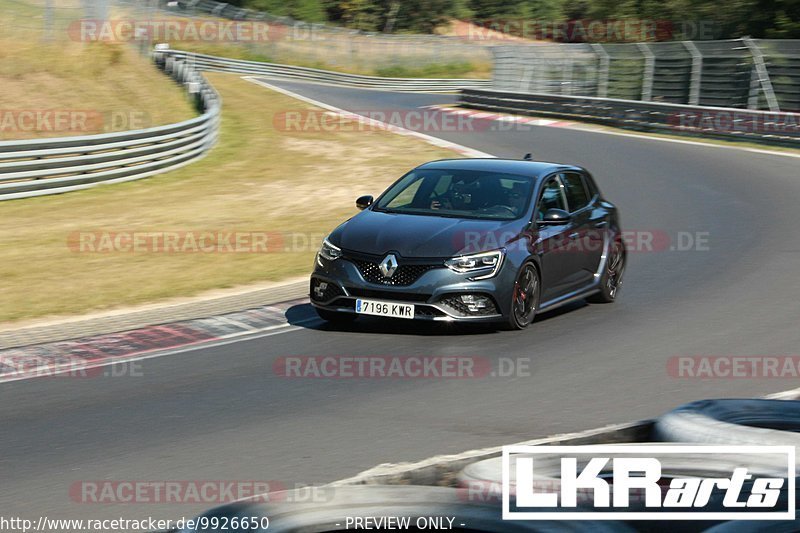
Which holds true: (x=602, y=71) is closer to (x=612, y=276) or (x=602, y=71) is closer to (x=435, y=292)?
(x=612, y=276)

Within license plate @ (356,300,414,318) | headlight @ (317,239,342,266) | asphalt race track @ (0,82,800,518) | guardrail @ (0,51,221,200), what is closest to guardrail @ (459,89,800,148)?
guardrail @ (0,51,221,200)

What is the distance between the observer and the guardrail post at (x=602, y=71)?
42.2 m

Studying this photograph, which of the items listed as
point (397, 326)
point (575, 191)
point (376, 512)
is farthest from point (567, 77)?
point (376, 512)

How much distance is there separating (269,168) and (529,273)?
16.4 metres

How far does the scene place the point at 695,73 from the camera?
37938mm

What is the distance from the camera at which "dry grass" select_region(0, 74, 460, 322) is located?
1427 centimetres

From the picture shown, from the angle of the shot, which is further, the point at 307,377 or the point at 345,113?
the point at 345,113

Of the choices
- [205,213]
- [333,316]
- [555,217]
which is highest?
[555,217]

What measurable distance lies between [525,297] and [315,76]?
53.9 meters

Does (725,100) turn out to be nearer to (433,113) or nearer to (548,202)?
(433,113)

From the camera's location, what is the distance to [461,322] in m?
11.0

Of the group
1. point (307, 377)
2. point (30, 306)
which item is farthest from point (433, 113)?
point (307, 377)

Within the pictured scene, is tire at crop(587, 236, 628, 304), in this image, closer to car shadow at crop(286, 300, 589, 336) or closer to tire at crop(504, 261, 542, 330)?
car shadow at crop(286, 300, 589, 336)

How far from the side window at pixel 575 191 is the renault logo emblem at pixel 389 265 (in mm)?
2531
